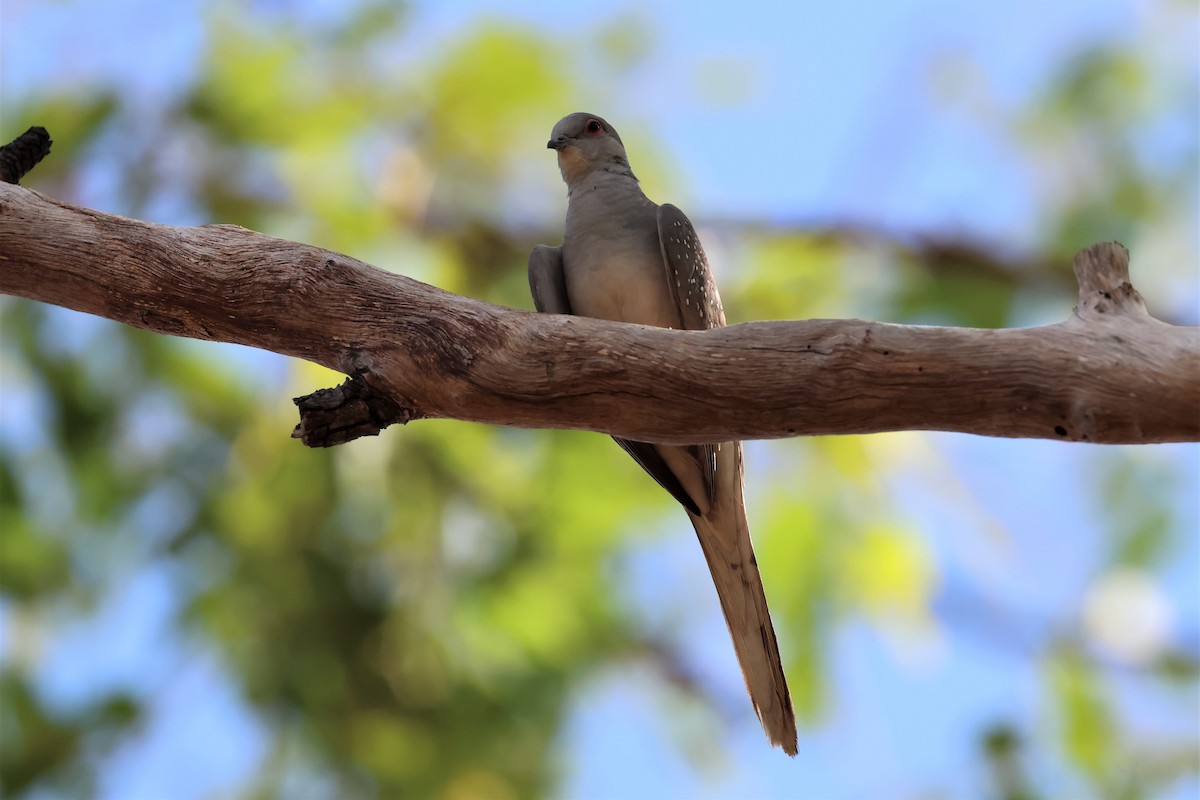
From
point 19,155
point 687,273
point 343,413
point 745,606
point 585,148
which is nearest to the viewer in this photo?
point 343,413

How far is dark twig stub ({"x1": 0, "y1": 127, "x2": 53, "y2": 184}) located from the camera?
11.3ft

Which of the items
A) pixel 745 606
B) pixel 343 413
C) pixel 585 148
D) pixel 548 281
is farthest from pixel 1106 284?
pixel 585 148

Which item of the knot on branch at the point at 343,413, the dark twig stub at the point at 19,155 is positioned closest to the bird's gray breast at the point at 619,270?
the knot on branch at the point at 343,413

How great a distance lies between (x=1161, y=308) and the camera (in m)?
6.09

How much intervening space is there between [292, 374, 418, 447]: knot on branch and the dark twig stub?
52.5 inches

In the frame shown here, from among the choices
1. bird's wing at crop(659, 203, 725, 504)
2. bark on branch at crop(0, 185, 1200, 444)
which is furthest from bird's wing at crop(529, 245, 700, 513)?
bark on branch at crop(0, 185, 1200, 444)

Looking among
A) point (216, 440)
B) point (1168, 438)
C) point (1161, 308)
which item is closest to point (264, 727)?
point (216, 440)

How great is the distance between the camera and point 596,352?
3055 mm

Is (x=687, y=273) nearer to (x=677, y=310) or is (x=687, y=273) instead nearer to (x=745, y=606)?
(x=677, y=310)

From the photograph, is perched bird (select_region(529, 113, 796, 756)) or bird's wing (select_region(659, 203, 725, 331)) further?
bird's wing (select_region(659, 203, 725, 331))

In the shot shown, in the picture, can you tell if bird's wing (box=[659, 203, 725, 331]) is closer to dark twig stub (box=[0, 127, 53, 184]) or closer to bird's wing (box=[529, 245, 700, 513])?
bird's wing (box=[529, 245, 700, 513])

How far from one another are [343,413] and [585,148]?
2.04 m

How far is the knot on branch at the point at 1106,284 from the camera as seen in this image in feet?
9.65

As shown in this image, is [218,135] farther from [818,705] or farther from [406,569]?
[818,705]
